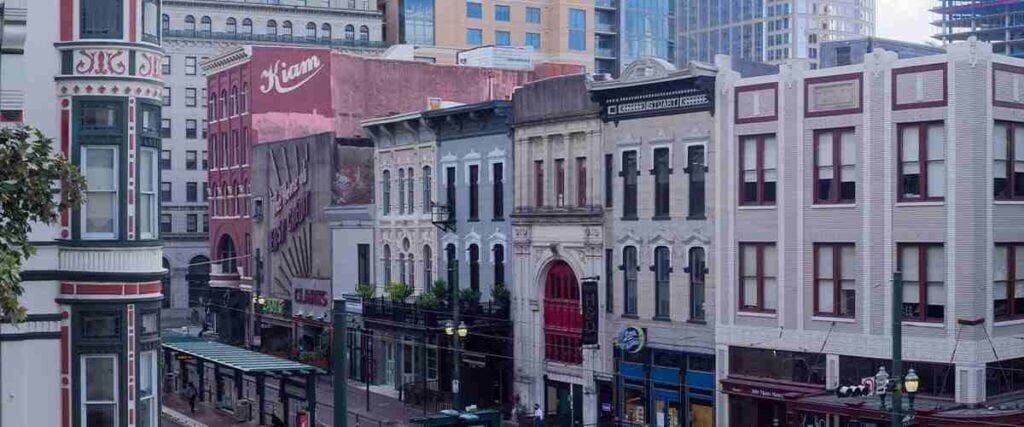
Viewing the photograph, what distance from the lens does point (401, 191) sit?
59.8m

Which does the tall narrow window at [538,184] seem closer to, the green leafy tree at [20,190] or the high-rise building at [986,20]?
the green leafy tree at [20,190]

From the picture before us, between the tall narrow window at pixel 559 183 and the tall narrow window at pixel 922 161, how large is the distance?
1512 cm

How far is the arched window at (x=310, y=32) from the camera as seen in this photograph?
374ft

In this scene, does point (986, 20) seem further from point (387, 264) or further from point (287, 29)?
point (387, 264)

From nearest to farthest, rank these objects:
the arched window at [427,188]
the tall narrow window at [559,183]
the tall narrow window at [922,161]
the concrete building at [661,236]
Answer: the tall narrow window at [922,161] → the concrete building at [661,236] → the tall narrow window at [559,183] → the arched window at [427,188]

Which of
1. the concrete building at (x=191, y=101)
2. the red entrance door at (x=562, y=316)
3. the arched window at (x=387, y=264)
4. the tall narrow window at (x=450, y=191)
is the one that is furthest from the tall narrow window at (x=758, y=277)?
the concrete building at (x=191, y=101)

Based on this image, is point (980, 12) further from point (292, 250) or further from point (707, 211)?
point (707, 211)

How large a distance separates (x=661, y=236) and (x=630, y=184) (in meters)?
2.58

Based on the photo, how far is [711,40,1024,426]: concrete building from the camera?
35062 millimetres

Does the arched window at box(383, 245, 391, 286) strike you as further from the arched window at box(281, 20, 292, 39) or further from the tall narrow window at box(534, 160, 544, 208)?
the arched window at box(281, 20, 292, 39)

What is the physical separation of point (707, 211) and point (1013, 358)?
1029 centimetres

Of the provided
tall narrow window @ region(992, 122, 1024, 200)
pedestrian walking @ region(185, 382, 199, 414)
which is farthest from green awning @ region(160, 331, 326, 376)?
tall narrow window @ region(992, 122, 1024, 200)

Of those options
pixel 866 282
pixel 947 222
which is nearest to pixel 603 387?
pixel 866 282

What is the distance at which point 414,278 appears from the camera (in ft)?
191
